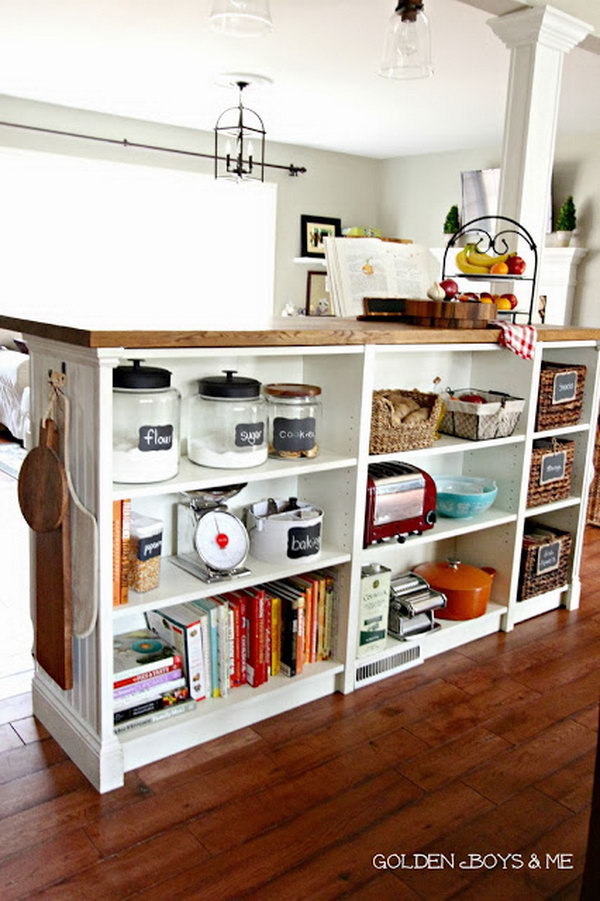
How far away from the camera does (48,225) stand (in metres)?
6.27

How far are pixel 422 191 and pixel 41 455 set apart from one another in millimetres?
6146

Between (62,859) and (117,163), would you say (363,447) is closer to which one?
(62,859)

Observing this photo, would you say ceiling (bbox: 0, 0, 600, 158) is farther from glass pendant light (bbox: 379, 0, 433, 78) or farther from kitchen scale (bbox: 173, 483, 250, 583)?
kitchen scale (bbox: 173, 483, 250, 583)

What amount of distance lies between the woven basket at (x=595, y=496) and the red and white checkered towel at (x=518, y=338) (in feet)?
5.52

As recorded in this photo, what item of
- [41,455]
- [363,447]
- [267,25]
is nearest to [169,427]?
[41,455]

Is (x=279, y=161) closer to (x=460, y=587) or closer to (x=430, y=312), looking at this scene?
(x=430, y=312)

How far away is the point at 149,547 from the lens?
6.59ft

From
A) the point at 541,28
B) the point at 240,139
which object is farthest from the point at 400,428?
the point at 240,139

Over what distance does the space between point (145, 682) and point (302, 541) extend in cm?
57

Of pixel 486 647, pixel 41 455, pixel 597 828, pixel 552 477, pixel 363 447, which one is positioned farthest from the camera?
pixel 552 477

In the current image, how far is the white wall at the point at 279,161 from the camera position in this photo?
19.7ft

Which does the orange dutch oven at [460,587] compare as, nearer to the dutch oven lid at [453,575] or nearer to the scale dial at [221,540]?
the dutch oven lid at [453,575]

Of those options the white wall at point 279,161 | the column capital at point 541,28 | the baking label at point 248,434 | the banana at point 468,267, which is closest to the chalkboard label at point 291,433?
the baking label at point 248,434

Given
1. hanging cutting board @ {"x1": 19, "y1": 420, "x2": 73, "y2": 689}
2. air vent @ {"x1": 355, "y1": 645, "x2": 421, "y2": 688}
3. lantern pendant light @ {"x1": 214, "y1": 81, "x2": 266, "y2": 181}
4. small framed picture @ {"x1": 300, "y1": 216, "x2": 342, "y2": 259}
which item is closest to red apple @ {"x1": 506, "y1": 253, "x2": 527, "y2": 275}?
air vent @ {"x1": 355, "y1": 645, "x2": 421, "y2": 688}
